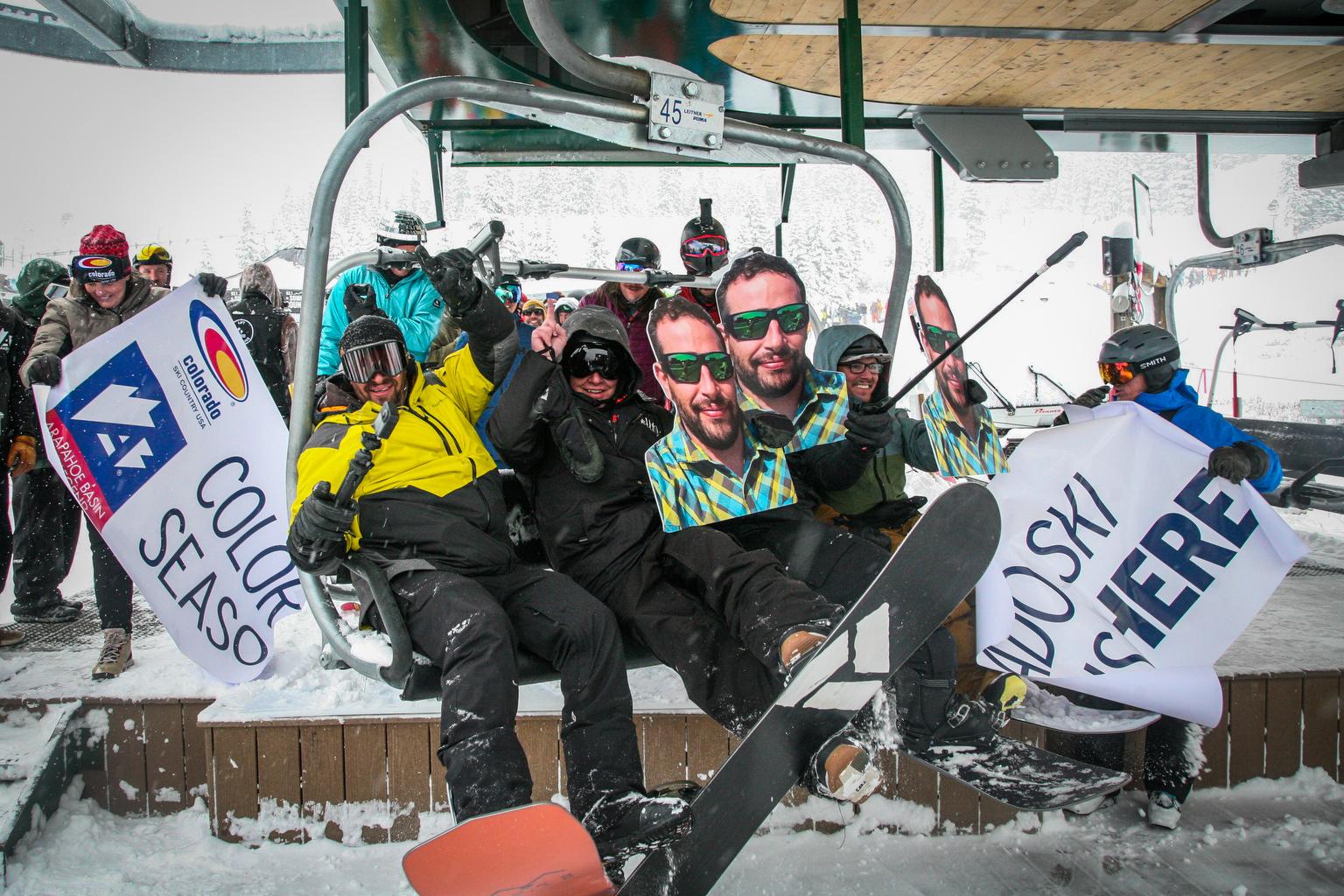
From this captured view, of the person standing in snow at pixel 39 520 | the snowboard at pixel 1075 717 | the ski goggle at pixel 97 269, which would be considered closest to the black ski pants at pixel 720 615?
the snowboard at pixel 1075 717

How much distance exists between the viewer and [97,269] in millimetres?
2834

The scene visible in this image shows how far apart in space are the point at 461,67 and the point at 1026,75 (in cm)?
259

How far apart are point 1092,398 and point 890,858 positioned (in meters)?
1.65

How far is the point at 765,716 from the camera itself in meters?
1.63

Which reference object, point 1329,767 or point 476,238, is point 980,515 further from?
point 1329,767

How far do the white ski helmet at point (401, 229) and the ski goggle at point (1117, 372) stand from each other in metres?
2.34

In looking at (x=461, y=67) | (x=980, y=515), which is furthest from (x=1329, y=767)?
(x=461, y=67)

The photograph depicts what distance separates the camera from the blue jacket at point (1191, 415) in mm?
2467

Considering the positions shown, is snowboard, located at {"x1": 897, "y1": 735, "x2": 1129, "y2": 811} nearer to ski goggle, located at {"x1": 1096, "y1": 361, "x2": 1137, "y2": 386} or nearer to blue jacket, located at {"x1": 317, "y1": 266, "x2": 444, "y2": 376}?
ski goggle, located at {"x1": 1096, "y1": 361, "x2": 1137, "y2": 386}

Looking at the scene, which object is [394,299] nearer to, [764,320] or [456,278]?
[456,278]

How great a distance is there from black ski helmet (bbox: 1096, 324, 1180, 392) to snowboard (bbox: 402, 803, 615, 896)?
2.28 m

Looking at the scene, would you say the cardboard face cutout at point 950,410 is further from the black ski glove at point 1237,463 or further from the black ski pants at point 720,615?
the black ski pants at point 720,615

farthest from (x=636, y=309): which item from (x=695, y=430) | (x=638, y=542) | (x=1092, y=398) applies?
(x=1092, y=398)

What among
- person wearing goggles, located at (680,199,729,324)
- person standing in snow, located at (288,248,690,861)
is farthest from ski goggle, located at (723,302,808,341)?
person standing in snow, located at (288,248,690,861)
